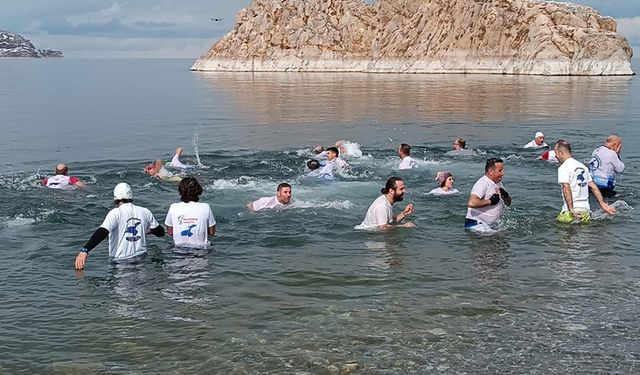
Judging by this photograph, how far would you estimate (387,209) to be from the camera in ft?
46.9

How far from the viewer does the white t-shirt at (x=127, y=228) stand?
1141cm

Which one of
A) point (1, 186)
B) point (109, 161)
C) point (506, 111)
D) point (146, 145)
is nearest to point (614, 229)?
point (1, 186)

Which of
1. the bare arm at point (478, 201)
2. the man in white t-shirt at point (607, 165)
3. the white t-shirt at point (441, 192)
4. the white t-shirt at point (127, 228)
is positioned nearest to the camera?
the white t-shirt at point (127, 228)

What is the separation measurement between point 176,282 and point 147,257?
1.39m

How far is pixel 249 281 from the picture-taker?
1177 centimetres

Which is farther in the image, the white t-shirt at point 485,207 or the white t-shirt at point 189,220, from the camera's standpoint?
the white t-shirt at point 485,207

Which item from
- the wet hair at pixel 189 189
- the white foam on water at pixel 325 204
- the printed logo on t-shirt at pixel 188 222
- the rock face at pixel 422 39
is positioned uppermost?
the rock face at pixel 422 39

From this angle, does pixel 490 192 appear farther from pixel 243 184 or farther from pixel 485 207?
pixel 243 184

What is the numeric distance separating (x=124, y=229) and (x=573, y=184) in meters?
9.03

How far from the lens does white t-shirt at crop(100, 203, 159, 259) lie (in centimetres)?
1141

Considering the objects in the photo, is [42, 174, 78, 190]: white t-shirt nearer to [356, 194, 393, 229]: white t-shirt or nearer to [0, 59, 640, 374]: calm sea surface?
[0, 59, 640, 374]: calm sea surface

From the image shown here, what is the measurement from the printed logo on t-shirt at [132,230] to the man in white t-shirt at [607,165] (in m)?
11.9

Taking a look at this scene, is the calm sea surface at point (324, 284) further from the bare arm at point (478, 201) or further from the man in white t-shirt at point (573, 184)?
the bare arm at point (478, 201)

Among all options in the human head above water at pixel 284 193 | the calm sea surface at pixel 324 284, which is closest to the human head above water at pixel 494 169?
the calm sea surface at pixel 324 284
